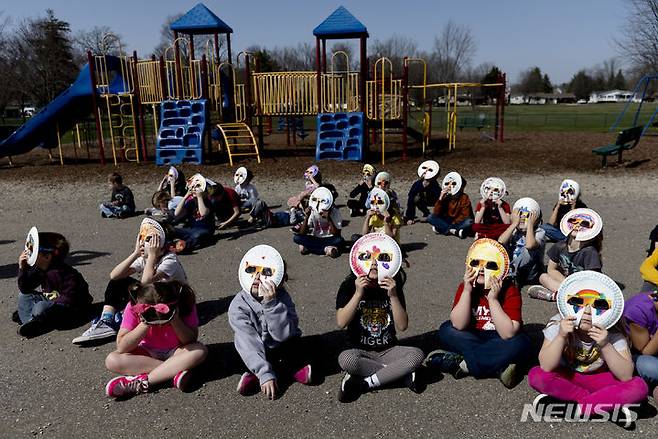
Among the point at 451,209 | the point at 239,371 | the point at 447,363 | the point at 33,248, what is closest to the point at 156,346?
the point at 239,371

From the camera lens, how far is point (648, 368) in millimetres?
3760

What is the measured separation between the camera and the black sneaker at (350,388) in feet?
13.0

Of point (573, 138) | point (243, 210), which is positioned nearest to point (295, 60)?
point (573, 138)

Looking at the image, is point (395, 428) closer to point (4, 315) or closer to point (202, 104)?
point (4, 315)

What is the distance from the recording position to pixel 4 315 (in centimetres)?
584

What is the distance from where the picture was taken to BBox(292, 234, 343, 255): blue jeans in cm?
789

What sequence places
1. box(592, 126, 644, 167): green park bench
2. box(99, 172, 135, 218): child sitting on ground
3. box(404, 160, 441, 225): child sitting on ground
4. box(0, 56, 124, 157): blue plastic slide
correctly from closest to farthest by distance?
A: 1. box(404, 160, 441, 225): child sitting on ground
2. box(99, 172, 135, 218): child sitting on ground
3. box(592, 126, 644, 167): green park bench
4. box(0, 56, 124, 157): blue plastic slide

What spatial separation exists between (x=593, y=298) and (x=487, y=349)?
949 millimetres

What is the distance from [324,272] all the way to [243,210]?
3593 mm

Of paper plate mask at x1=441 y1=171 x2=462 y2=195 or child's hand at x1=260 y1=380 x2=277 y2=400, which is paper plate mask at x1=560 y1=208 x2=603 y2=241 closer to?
child's hand at x1=260 y1=380 x2=277 y2=400

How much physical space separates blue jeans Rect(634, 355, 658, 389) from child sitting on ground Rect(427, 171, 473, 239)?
5.00 meters

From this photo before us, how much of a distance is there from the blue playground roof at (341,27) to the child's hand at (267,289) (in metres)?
14.7

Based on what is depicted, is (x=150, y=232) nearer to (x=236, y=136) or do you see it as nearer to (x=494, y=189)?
(x=494, y=189)

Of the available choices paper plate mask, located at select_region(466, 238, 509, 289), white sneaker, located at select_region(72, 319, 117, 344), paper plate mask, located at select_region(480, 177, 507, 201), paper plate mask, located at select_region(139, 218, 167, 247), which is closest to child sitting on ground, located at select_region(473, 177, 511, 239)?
paper plate mask, located at select_region(480, 177, 507, 201)
